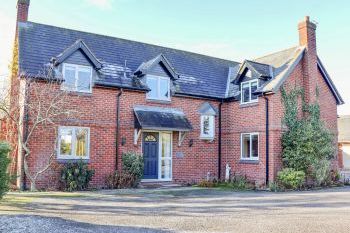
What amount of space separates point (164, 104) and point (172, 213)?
10.4 m

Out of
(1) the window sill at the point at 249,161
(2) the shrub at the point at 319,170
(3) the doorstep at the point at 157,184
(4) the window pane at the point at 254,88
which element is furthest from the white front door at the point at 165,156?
(2) the shrub at the point at 319,170

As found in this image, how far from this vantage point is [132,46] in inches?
913

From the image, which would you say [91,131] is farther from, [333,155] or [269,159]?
[333,155]

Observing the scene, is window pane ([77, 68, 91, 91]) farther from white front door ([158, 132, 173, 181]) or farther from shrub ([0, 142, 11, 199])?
shrub ([0, 142, 11, 199])

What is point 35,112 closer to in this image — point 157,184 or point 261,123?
point 157,184

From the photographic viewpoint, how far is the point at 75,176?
17.1m

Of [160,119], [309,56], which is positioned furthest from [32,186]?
[309,56]

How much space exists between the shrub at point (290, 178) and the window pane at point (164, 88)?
24.8 feet

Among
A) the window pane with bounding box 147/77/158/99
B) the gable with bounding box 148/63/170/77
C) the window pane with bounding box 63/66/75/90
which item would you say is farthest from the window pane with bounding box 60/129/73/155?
the gable with bounding box 148/63/170/77

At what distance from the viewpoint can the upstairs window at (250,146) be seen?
21.1 m

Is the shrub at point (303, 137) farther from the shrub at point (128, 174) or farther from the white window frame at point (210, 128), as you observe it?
the shrub at point (128, 174)

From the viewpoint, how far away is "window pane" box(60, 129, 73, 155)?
706 inches

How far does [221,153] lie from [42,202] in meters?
12.6

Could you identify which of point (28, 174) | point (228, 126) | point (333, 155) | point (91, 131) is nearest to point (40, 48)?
point (91, 131)
